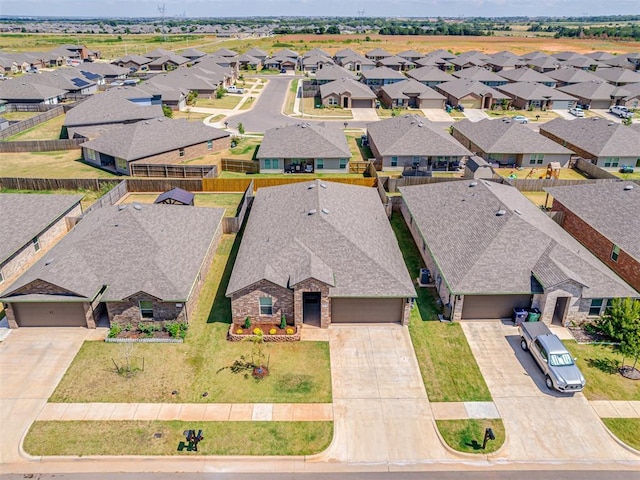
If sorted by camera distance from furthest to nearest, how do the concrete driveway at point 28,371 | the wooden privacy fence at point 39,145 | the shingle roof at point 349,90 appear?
the shingle roof at point 349,90
the wooden privacy fence at point 39,145
the concrete driveway at point 28,371

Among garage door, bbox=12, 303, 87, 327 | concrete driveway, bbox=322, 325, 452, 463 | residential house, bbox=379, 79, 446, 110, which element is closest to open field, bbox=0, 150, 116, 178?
garage door, bbox=12, 303, 87, 327

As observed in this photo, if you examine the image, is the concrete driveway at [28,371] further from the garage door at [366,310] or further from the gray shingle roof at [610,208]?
the gray shingle roof at [610,208]

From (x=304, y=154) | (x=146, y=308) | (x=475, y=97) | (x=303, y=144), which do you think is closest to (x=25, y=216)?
(x=146, y=308)

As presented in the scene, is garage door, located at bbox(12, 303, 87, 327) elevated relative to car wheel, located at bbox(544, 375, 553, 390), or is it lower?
elevated

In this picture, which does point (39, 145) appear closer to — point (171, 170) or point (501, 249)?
point (171, 170)

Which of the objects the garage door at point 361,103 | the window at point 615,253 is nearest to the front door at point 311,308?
the window at point 615,253

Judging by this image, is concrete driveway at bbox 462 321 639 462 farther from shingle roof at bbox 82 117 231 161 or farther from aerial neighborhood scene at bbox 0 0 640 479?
shingle roof at bbox 82 117 231 161
